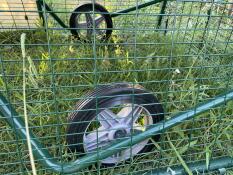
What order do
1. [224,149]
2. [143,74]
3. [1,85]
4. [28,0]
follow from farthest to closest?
[28,0]
[143,74]
[1,85]
[224,149]

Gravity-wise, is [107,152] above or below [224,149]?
above

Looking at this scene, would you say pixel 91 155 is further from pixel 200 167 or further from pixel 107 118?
pixel 200 167

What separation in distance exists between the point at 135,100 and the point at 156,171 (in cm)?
34

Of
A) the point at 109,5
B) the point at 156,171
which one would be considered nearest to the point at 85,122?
the point at 156,171

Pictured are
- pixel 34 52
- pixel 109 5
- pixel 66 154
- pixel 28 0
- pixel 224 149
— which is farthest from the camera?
pixel 28 0

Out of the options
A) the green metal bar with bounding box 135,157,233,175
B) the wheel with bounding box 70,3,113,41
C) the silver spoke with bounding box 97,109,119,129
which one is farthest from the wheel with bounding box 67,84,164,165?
the wheel with bounding box 70,3,113,41

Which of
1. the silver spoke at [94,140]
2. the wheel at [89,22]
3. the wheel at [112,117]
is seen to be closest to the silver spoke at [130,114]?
the wheel at [112,117]

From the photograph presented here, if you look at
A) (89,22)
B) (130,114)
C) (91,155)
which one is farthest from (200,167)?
(89,22)

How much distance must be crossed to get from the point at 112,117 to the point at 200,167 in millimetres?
461

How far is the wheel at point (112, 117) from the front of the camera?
1.31 metres

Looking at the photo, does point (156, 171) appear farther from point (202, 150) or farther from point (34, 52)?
point (34, 52)

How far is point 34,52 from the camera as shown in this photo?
2.26m

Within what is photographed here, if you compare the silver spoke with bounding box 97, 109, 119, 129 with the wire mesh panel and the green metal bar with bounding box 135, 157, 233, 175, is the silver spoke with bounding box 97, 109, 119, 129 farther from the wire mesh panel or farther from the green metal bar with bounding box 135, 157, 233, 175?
the green metal bar with bounding box 135, 157, 233, 175

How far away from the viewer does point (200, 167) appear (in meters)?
1.47
